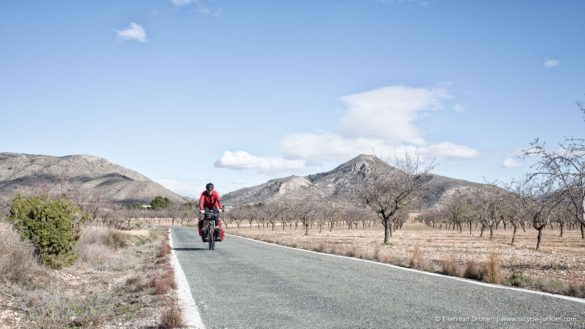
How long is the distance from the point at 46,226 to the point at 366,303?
11.4m

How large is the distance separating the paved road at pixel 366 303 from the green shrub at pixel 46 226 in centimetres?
555

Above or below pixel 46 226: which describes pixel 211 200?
above

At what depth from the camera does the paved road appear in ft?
20.1

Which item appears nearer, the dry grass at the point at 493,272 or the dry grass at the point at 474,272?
the dry grass at the point at 493,272

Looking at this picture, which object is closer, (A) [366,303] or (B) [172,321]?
(B) [172,321]

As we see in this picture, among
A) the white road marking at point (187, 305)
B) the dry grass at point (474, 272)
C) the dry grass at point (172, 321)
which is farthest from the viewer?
the dry grass at point (474, 272)

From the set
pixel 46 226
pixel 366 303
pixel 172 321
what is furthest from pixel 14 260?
pixel 366 303

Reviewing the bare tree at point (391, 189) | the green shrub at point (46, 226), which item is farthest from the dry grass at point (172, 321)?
the bare tree at point (391, 189)

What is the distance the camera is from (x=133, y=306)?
8.25m

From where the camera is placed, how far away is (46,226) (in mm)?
14320

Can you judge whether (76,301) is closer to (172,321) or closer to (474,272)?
(172,321)

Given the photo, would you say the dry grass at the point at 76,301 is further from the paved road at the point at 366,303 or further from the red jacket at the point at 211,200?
the red jacket at the point at 211,200

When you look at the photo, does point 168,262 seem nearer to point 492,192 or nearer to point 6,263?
point 6,263

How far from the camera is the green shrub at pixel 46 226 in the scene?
539 inches
